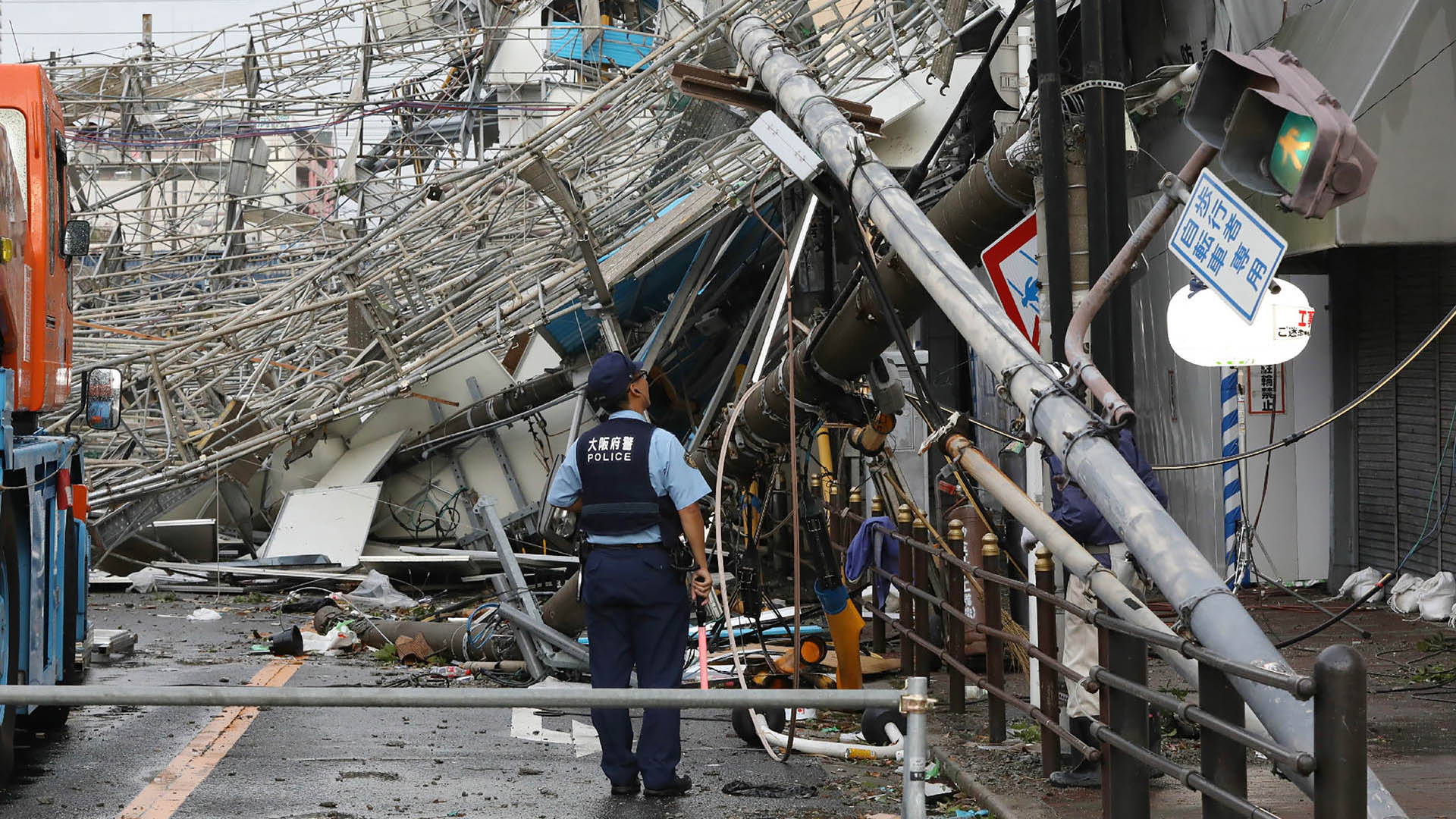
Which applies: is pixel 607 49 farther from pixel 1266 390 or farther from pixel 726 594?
pixel 726 594

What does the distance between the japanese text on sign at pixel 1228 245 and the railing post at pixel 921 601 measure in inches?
169

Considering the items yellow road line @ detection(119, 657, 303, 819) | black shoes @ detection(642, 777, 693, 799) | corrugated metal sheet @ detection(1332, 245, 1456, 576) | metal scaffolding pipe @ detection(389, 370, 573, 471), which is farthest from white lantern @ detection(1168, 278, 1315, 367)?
metal scaffolding pipe @ detection(389, 370, 573, 471)

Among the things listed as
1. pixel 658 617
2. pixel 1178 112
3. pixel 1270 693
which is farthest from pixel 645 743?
pixel 1178 112

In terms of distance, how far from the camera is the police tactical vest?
22.7 feet

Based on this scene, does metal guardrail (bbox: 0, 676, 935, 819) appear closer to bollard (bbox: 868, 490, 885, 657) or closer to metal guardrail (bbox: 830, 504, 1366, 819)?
metal guardrail (bbox: 830, 504, 1366, 819)

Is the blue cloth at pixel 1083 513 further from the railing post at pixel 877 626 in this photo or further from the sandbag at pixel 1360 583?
the sandbag at pixel 1360 583

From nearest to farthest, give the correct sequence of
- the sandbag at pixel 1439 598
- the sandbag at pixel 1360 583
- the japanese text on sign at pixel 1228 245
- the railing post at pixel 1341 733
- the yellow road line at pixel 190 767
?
Result: the railing post at pixel 1341 733
the japanese text on sign at pixel 1228 245
the yellow road line at pixel 190 767
the sandbag at pixel 1439 598
the sandbag at pixel 1360 583

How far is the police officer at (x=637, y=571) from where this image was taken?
22.6ft

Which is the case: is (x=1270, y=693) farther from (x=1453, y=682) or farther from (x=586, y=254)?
(x=586, y=254)

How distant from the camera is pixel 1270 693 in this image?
13.5 ft

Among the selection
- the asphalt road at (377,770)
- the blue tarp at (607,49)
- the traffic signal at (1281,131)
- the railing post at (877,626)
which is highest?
the blue tarp at (607,49)

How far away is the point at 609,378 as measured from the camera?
7.10 meters

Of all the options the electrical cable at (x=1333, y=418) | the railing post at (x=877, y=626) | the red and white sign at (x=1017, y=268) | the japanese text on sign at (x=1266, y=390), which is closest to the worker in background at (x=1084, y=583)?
the electrical cable at (x=1333, y=418)

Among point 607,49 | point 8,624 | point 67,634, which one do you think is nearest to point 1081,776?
point 8,624
